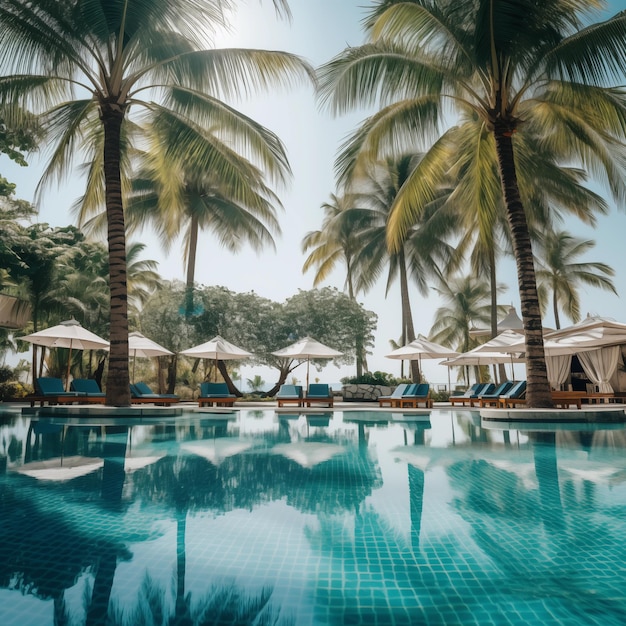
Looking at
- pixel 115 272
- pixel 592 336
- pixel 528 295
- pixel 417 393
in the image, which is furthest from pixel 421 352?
pixel 115 272

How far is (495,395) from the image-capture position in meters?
16.2

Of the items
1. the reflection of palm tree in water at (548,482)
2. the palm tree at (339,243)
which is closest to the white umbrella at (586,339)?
the reflection of palm tree in water at (548,482)

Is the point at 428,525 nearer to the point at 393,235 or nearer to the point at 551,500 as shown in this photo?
the point at 551,500

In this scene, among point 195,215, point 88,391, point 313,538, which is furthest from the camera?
point 195,215

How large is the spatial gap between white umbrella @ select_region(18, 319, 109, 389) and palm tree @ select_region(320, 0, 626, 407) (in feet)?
32.1

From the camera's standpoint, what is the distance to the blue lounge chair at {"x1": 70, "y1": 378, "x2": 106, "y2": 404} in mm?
14914

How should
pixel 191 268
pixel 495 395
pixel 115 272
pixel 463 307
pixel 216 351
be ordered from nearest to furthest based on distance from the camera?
1. pixel 115 272
2. pixel 495 395
3. pixel 216 351
4. pixel 191 268
5. pixel 463 307

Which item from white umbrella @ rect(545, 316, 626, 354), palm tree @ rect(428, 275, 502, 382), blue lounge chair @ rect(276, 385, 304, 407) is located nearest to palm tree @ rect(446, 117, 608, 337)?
white umbrella @ rect(545, 316, 626, 354)

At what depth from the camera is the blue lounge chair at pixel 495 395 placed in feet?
51.8

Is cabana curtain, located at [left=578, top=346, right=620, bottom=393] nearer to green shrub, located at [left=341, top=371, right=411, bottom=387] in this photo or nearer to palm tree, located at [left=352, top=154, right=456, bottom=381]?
palm tree, located at [left=352, top=154, right=456, bottom=381]

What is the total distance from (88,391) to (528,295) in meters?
13.3

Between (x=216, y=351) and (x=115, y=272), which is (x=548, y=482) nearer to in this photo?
(x=115, y=272)

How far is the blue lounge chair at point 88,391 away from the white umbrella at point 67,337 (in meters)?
0.41

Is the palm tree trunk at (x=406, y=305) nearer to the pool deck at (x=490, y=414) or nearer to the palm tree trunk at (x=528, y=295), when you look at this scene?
the pool deck at (x=490, y=414)
